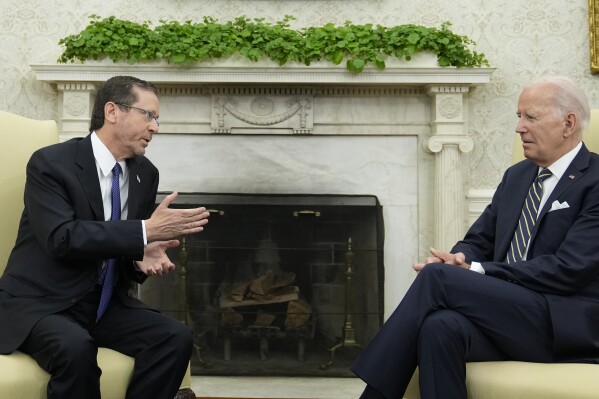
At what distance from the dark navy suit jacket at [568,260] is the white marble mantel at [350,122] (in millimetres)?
1660

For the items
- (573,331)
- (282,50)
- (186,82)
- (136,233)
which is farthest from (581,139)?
(186,82)

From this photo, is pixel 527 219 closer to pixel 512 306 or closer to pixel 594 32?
pixel 512 306

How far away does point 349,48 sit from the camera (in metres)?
3.98

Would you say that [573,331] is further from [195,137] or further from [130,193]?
[195,137]

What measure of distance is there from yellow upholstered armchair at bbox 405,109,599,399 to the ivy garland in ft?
7.37

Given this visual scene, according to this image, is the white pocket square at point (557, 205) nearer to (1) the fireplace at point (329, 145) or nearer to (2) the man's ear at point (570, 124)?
(2) the man's ear at point (570, 124)

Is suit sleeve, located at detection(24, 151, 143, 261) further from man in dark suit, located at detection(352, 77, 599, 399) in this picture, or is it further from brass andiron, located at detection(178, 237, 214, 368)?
brass andiron, located at detection(178, 237, 214, 368)

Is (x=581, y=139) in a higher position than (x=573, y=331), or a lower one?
higher

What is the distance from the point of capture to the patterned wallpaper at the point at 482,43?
4312mm

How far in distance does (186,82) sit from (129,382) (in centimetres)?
222

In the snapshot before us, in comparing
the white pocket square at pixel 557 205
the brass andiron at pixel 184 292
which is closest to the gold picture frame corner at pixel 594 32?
the white pocket square at pixel 557 205

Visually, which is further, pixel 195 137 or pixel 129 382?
pixel 195 137

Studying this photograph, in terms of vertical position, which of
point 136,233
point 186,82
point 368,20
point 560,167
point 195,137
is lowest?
point 136,233

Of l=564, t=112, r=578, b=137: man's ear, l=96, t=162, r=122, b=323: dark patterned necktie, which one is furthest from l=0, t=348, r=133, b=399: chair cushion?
l=564, t=112, r=578, b=137: man's ear
